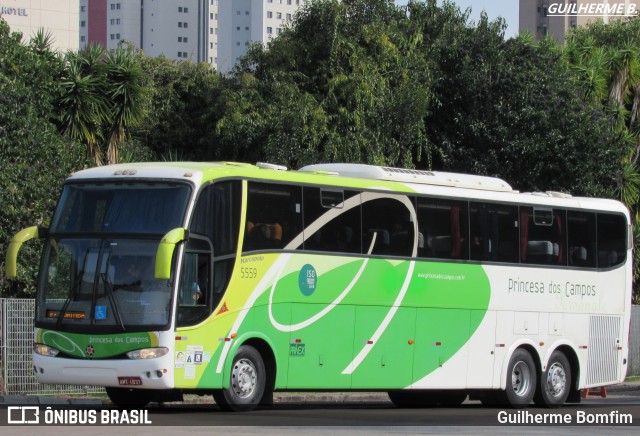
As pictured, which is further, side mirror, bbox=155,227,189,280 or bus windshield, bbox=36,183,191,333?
bus windshield, bbox=36,183,191,333

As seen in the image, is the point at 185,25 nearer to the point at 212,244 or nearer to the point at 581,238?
the point at 581,238

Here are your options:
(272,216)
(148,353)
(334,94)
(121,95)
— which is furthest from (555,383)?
(121,95)

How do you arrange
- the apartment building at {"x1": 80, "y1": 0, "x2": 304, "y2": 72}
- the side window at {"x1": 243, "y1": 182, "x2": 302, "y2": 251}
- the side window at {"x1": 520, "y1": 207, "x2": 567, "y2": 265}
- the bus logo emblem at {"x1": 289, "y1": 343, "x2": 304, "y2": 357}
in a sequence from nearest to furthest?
1. the side window at {"x1": 243, "y1": 182, "x2": 302, "y2": 251}
2. the bus logo emblem at {"x1": 289, "y1": 343, "x2": 304, "y2": 357}
3. the side window at {"x1": 520, "y1": 207, "x2": 567, "y2": 265}
4. the apartment building at {"x1": 80, "y1": 0, "x2": 304, "y2": 72}

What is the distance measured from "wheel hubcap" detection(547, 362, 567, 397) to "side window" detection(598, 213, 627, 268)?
7.44 ft

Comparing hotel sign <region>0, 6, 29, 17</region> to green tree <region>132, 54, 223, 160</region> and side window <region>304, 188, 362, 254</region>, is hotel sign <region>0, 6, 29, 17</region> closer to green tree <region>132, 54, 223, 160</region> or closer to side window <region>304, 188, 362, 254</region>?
green tree <region>132, 54, 223, 160</region>

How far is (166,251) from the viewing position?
53.1 feet

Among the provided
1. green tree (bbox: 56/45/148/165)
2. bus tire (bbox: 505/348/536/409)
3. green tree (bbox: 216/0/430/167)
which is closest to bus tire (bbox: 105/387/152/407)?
bus tire (bbox: 505/348/536/409)

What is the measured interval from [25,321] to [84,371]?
682 cm

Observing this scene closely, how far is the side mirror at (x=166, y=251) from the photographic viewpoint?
16000mm

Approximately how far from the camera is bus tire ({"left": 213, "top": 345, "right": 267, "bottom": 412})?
17.8 m

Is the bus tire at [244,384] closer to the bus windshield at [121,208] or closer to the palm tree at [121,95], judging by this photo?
the bus windshield at [121,208]

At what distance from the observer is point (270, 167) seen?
62.6 feet

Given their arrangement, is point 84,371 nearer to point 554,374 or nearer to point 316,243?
point 316,243

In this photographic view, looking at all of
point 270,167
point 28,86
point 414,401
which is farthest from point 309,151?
point 270,167
